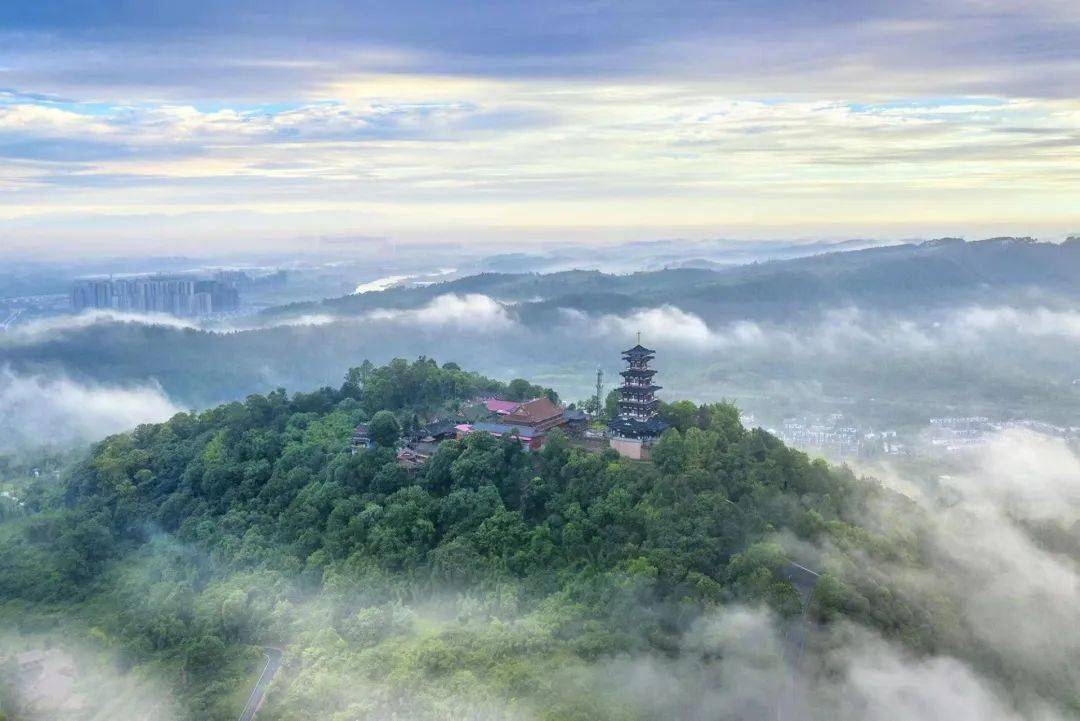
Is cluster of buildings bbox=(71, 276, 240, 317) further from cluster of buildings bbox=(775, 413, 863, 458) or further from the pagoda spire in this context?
the pagoda spire

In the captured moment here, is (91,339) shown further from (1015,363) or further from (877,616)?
(1015,363)

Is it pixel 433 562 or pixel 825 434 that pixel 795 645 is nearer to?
pixel 433 562

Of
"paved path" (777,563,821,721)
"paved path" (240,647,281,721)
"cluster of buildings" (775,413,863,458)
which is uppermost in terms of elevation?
"paved path" (777,563,821,721)

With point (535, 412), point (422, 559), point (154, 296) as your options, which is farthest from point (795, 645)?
point (154, 296)

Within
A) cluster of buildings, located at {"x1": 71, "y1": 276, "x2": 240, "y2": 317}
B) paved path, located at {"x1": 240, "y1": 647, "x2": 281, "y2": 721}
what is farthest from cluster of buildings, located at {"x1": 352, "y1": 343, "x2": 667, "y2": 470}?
cluster of buildings, located at {"x1": 71, "y1": 276, "x2": 240, "y2": 317}

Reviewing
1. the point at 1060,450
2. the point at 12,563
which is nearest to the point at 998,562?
the point at 1060,450

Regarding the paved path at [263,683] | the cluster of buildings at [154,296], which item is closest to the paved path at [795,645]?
the paved path at [263,683]

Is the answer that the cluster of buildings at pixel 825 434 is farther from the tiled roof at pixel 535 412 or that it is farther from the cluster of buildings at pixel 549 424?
the tiled roof at pixel 535 412
